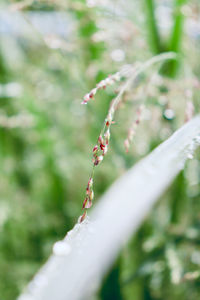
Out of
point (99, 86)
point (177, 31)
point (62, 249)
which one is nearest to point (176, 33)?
point (177, 31)

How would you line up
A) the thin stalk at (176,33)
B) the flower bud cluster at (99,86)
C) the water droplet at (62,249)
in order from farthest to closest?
the thin stalk at (176,33) < the flower bud cluster at (99,86) < the water droplet at (62,249)

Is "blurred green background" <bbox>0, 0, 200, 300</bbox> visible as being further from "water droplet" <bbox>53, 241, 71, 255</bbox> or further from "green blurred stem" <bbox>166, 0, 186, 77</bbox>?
"water droplet" <bbox>53, 241, 71, 255</bbox>

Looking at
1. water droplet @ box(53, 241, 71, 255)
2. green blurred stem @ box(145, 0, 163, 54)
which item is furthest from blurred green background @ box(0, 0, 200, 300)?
water droplet @ box(53, 241, 71, 255)

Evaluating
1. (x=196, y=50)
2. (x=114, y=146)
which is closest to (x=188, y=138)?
(x=114, y=146)

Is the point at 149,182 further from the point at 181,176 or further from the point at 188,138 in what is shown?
the point at 181,176

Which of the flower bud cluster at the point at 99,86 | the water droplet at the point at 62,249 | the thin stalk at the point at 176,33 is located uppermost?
the thin stalk at the point at 176,33

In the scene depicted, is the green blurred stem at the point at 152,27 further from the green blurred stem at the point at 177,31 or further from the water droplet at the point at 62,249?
the water droplet at the point at 62,249

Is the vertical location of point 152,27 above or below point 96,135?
above

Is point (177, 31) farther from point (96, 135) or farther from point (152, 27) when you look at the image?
point (96, 135)

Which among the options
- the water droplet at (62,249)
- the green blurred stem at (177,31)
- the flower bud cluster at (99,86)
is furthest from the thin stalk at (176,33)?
the water droplet at (62,249)
